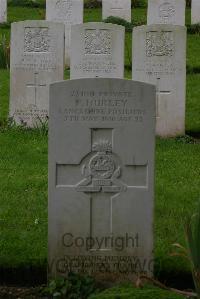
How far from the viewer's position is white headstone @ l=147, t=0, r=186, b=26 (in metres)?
16.3

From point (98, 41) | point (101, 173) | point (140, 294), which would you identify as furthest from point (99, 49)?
point (140, 294)

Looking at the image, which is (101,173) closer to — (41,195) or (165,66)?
(41,195)

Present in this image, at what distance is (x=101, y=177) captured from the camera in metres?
5.86

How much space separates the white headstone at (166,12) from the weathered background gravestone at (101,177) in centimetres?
1066

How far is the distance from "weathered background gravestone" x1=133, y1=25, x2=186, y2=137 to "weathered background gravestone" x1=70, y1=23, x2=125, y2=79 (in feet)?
0.63

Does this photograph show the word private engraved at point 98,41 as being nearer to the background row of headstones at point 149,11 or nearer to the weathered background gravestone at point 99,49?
the weathered background gravestone at point 99,49

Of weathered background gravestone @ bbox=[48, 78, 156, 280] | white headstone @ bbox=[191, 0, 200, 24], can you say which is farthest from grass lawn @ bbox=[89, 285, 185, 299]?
white headstone @ bbox=[191, 0, 200, 24]

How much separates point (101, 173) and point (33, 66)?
17.9 ft

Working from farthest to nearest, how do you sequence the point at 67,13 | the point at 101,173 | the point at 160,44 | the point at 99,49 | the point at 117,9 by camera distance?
the point at 117,9 → the point at 67,13 → the point at 99,49 → the point at 160,44 → the point at 101,173

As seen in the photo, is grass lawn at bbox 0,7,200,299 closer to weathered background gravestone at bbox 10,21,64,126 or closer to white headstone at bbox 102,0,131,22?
weathered background gravestone at bbox 10,21,64,126

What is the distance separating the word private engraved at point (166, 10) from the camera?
16297 mm

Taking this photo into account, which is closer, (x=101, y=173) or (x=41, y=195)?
(x=101, y=173)

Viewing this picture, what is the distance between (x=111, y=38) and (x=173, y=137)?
54.4 inches

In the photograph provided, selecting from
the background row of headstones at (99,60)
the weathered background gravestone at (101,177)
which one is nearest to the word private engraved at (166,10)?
the background row of headstones at (99,60)
